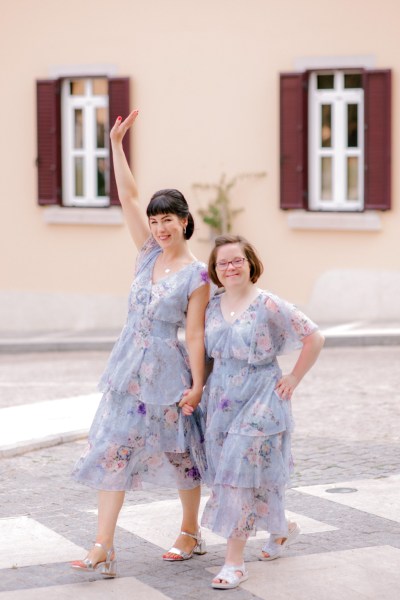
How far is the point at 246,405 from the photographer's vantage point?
6023 mm

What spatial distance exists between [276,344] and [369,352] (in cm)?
866

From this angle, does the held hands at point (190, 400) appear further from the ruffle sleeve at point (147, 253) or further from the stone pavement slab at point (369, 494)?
the stone pavement slab at point (369, 494)

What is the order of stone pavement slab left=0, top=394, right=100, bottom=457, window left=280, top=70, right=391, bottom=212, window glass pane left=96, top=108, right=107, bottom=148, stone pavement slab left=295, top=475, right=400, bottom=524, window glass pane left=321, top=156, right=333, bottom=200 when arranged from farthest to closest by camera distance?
1. window glass pane left=96, top=108, right=107, bottom=148
2. window glass pane left=321, top=156, right=333, bottom=200
3. window left=280, top=70, right=391, bottom=212
4. stone pavement slab left=0, top=394, right=100, bottom=457
5. stone pavement slab left=295, top=475, right=400, bottom=524

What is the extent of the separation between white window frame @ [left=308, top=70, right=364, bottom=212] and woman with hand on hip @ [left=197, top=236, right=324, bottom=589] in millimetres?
11058

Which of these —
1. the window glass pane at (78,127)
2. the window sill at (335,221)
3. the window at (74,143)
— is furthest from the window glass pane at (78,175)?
the window sill at (335,221)

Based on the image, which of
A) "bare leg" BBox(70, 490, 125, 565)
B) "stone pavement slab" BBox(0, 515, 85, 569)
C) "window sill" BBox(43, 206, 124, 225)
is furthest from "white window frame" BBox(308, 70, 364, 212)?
"bare leg" BBox(70, 490, 125, 565)

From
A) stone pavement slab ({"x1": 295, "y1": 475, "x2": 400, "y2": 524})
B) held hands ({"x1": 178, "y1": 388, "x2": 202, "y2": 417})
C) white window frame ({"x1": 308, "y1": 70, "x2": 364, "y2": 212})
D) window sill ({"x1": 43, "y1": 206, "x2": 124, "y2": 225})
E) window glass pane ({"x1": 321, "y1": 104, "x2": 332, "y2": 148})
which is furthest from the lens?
window sill ({"x1": 43, "y1": 206, "x2": 124, "y2": 225})

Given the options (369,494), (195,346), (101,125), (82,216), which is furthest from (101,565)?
(101,125)

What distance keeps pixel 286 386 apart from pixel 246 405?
18 cm

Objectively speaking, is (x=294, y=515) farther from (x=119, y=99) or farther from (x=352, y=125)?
(x=119, y=99)

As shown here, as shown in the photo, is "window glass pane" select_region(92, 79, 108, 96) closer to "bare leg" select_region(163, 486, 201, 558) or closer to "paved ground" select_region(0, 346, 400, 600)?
"paved ground" select_region(0, 346, 400, 600)

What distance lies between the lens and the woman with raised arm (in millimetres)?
6117

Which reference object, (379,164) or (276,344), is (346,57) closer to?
(379,164)

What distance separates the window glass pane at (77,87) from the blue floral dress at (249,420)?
12370 millimetres
